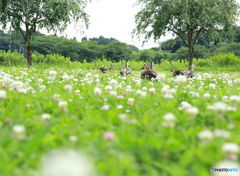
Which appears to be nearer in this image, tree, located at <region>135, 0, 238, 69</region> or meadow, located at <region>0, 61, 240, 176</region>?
meadow, located at <region>0, 61, 240, 176</region>

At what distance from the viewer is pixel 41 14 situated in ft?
53.9

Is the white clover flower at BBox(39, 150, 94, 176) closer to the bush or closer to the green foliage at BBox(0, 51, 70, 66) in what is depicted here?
the green foliage at BBox(0, 51, 70, 66)

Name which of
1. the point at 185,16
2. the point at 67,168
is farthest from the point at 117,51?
the point at 67,168

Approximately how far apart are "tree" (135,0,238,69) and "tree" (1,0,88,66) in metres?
5.78

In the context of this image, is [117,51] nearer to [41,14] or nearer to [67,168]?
[41,14]

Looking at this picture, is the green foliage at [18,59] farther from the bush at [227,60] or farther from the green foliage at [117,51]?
the green foliage at [117,51]

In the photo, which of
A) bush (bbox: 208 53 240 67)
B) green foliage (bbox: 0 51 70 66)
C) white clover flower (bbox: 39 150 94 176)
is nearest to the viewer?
white clover flower (bbox: 39 150 94 176)

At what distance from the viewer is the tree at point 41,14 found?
1482 cm

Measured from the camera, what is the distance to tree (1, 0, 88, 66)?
48.6ft

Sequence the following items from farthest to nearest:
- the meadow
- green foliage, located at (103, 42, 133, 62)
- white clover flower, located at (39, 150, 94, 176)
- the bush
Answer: green foliage, located at (103, 42, 133, 62) → the bush → the meadow → white clover flower, located at (39, 150, 94, 176)

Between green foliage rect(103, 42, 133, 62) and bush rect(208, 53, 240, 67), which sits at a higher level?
green foliage rect(103, 42, 133, 62)

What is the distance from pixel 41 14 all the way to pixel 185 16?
1042 cm

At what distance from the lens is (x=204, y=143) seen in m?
1.58

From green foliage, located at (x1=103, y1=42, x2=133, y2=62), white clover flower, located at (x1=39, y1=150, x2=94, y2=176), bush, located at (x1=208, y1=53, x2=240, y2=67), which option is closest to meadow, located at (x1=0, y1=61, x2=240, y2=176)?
white clover flower, located at (x1=39, y1=150, x2=94, y2=176)
